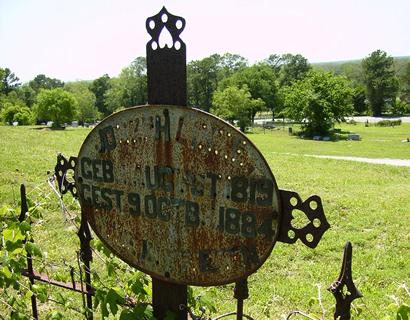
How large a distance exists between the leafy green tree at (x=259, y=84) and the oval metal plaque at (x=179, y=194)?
60.1 metres

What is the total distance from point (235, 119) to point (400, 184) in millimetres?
38013

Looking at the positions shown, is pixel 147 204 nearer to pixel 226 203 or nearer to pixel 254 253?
pixel 226 203

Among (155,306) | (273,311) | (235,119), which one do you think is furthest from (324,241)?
(235,119)

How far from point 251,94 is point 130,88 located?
2114 cm

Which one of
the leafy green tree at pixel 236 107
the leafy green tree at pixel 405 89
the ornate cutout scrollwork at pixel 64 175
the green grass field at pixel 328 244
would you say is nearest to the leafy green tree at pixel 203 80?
the leafy green tree at pixel 236 107

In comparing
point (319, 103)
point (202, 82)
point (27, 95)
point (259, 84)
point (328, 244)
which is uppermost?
point (27, 95)

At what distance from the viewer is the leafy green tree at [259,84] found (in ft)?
207

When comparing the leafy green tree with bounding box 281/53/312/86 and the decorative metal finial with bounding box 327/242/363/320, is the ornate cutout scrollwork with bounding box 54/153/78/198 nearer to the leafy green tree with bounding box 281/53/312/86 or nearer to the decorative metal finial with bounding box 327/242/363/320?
the decorative metal finial with bounding box 327/242/363/320

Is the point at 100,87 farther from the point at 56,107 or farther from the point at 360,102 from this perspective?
the point at 360,102

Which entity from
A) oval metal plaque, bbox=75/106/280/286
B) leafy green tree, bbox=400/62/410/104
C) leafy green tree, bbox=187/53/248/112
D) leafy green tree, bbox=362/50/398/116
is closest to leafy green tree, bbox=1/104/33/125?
leafy green tree, bbox=187/53/248/112

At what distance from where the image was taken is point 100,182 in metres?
2.13

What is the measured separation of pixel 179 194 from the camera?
6.23 feet

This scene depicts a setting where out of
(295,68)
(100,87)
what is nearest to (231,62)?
(295,68)

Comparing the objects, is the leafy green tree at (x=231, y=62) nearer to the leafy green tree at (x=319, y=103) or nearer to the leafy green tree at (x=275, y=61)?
the leafy green tree at (x=275, y=61)
